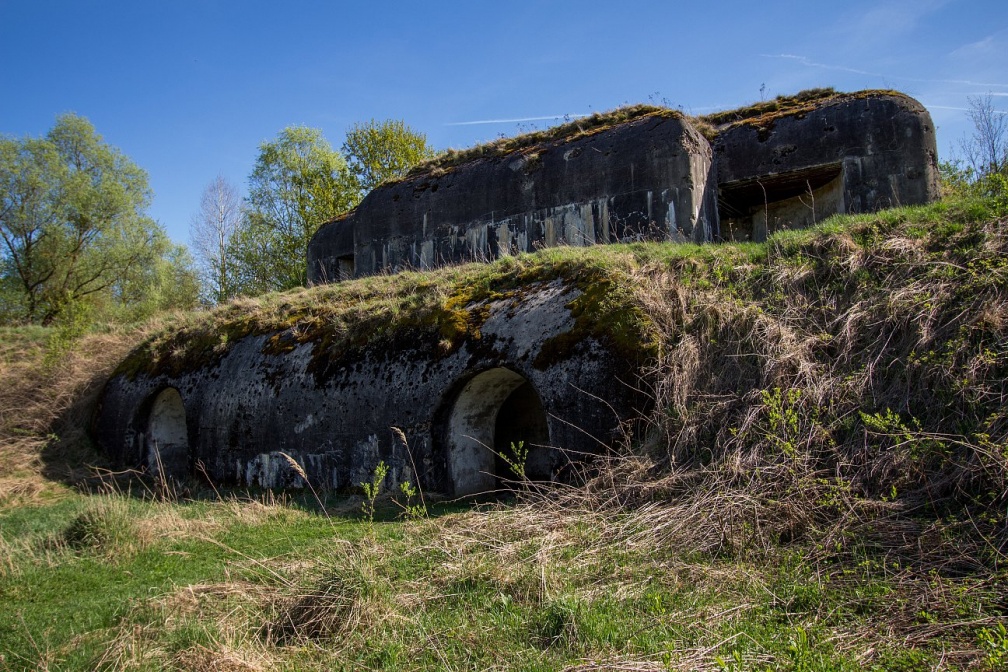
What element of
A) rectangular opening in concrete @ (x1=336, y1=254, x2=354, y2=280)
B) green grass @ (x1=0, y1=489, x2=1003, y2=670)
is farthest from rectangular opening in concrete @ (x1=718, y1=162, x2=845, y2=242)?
green grass @ (x1=0, y1=489, x2=1003, y2=670)

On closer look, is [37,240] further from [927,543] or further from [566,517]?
[927,543]

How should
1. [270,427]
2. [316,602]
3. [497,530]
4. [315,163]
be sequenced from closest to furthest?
[316,602] < [497,530] < [270,427] < [315,163]

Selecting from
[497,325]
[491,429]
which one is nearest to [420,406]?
[491,429]

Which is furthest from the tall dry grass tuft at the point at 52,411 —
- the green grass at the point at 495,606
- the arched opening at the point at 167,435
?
the green grass at the point at 495,606

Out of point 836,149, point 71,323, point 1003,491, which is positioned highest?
point 836,149

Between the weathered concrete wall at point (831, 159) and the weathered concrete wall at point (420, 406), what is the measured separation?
20.1ft

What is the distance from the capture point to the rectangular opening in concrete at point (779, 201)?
40.3 ft

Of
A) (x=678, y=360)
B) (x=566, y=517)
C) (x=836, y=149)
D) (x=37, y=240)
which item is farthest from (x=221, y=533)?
(x=37, y=240)

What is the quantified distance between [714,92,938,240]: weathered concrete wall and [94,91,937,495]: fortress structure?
0.03m

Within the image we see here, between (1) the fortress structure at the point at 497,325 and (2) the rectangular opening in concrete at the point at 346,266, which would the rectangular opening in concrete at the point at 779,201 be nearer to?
(1) the fortress structure at the point at 497,325

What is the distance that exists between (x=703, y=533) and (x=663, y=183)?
24.5ft

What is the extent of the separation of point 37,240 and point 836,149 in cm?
2702

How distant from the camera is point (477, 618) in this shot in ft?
12.5

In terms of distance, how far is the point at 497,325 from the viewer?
7586 mm
